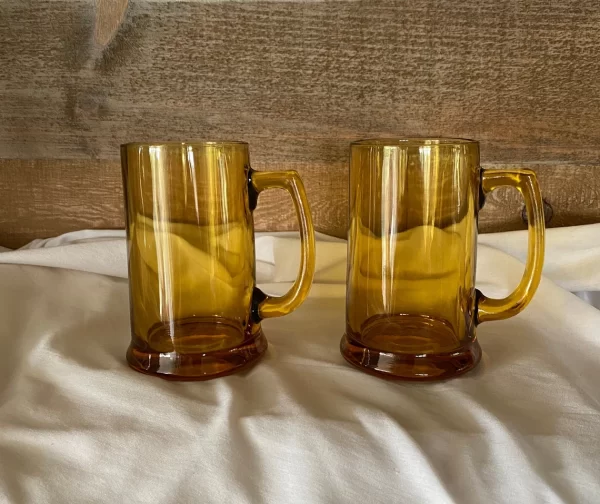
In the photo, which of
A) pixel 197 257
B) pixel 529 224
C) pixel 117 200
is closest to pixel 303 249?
pixel 197 257

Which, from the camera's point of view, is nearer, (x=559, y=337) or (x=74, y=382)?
(x=74, y=382)

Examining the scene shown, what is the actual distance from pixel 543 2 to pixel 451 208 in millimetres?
357

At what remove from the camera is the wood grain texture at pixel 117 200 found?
29.8 inches

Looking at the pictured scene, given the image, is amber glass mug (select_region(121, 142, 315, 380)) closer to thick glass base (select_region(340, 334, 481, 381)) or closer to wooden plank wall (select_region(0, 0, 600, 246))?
thick glass base (select_region(340, 334, 481, 381))

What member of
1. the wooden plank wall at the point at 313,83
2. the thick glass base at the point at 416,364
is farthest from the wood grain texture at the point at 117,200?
the thick glass base at the point at 416,364

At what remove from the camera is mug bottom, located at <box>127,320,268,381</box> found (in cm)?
50

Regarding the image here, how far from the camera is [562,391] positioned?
1.56 ft

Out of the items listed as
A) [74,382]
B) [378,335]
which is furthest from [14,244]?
[378,335]

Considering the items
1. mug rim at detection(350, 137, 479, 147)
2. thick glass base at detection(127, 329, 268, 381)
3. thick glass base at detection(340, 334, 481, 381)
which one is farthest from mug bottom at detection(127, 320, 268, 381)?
mug rim at detection(350, 137, 479, 147)

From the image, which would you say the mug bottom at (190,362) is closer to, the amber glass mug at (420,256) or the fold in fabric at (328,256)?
the amber glass mug at (420,256)

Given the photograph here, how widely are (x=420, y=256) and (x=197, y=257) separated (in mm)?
195

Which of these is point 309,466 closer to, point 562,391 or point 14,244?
point 562,391

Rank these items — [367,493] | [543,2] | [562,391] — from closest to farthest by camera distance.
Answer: [367,493] → [562,391] → [543,2]

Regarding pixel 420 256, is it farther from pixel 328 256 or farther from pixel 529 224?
pixel 328 256
